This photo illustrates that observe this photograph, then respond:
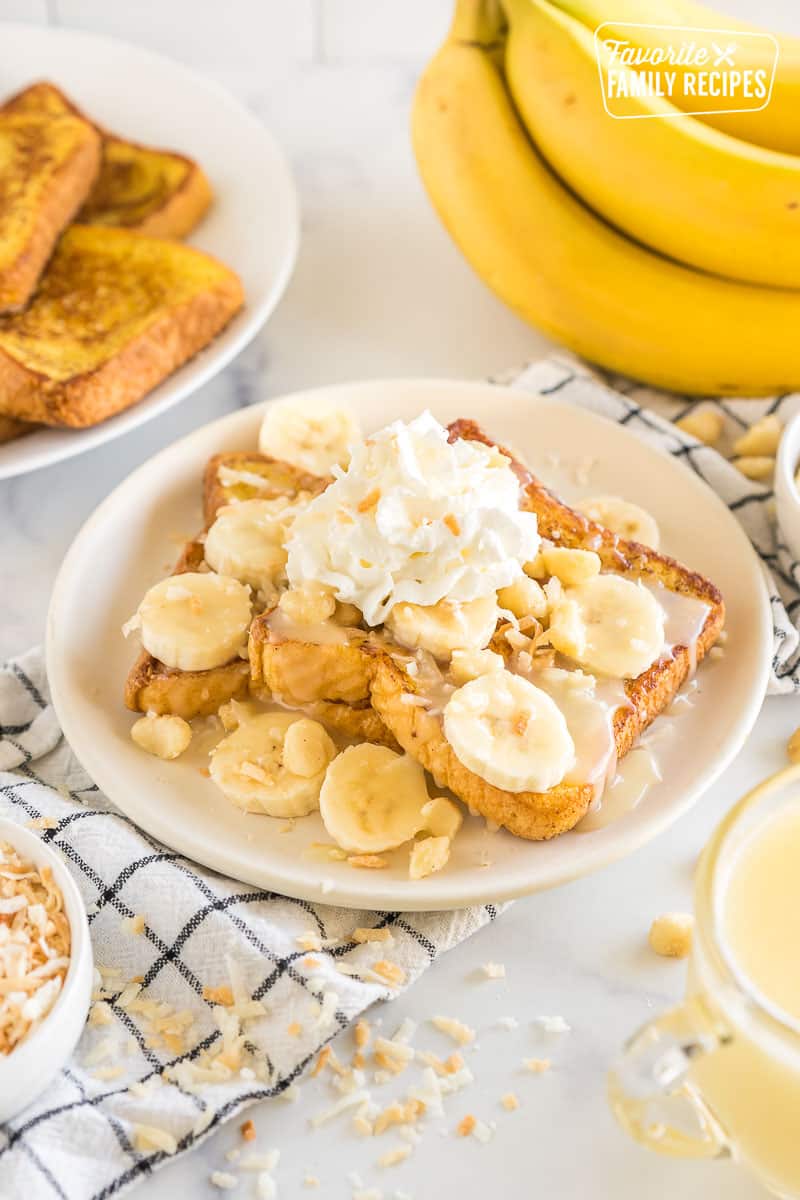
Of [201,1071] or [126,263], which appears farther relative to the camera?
[126,263]

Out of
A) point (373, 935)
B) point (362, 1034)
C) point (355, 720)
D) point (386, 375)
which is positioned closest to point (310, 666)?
point (355, 720)

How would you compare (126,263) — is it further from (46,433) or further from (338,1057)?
(338,1057)

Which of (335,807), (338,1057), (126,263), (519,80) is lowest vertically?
(338,1057)

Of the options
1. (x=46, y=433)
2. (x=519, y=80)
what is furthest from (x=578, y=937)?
(x=519, y=80)

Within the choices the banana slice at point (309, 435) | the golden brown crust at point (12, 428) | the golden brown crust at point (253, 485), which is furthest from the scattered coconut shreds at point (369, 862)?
the golden brown crust at point (12, 428)

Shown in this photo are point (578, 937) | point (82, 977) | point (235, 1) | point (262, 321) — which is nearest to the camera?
point (82, 977)

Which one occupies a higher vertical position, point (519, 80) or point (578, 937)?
point (519, 80)

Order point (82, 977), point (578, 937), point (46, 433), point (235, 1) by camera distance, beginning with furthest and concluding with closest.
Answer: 1. point (235, 1)
2. point (46, 433)
3. point (578, 937)
4. point (82, 977)

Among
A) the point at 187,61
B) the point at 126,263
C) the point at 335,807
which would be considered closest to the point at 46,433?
the point at 126,263
